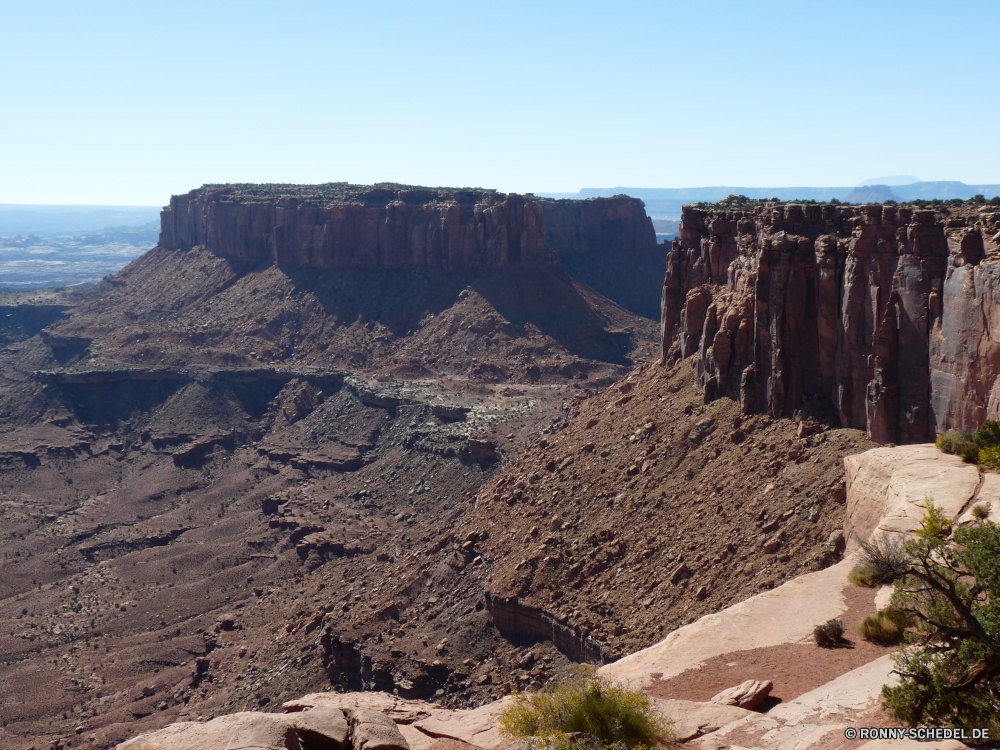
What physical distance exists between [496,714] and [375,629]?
18719 millimetres

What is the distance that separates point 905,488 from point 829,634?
560 cm

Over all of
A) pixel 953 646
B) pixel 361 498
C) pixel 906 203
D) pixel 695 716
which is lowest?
pixel 361 498

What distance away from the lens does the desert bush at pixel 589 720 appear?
16.4 meters

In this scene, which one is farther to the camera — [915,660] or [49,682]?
[49,682]

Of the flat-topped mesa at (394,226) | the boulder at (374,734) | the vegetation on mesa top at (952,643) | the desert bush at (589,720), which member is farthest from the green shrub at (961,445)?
the flat-topped mesa at (394,226)

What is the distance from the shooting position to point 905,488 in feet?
78.7

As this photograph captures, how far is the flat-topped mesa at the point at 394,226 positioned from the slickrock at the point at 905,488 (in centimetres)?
8299

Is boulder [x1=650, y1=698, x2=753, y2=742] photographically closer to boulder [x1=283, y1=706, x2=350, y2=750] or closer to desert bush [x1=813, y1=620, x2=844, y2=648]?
desert bush [x1=813, y1=620, x2=844, y2=648]

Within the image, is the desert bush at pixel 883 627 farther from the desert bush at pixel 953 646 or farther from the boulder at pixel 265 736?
the boulder at pixel 265 736

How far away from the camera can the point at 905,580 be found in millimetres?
16891

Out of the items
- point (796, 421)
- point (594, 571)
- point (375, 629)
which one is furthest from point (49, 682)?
point (796, 421)

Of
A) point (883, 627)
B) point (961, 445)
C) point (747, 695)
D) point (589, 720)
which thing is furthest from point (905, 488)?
point (589, 720)

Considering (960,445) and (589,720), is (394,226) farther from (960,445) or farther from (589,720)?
(589,720)

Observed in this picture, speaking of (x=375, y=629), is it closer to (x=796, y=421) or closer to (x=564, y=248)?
(x=796, y=421)
